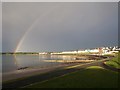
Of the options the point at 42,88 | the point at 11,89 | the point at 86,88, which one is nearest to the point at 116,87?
the point at 86,88

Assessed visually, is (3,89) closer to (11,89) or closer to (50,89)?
(11,89)

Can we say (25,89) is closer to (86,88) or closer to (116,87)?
(86,88)

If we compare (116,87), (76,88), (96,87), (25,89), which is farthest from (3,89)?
(116,87)

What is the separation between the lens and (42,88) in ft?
99.2

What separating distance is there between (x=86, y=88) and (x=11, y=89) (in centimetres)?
1135

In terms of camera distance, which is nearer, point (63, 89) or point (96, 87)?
point (63, 89)

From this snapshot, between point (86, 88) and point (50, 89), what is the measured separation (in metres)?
5.26

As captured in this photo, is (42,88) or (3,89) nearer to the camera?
(42,88)

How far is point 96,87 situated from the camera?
31734mm

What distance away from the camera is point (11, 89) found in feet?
106

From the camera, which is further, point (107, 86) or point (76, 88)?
point (107, 86)

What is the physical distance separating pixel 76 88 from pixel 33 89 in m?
6.13

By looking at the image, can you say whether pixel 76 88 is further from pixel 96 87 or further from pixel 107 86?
pixel 107 86

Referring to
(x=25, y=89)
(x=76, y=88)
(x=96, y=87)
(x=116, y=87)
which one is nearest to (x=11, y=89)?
(x=25, y=89)
